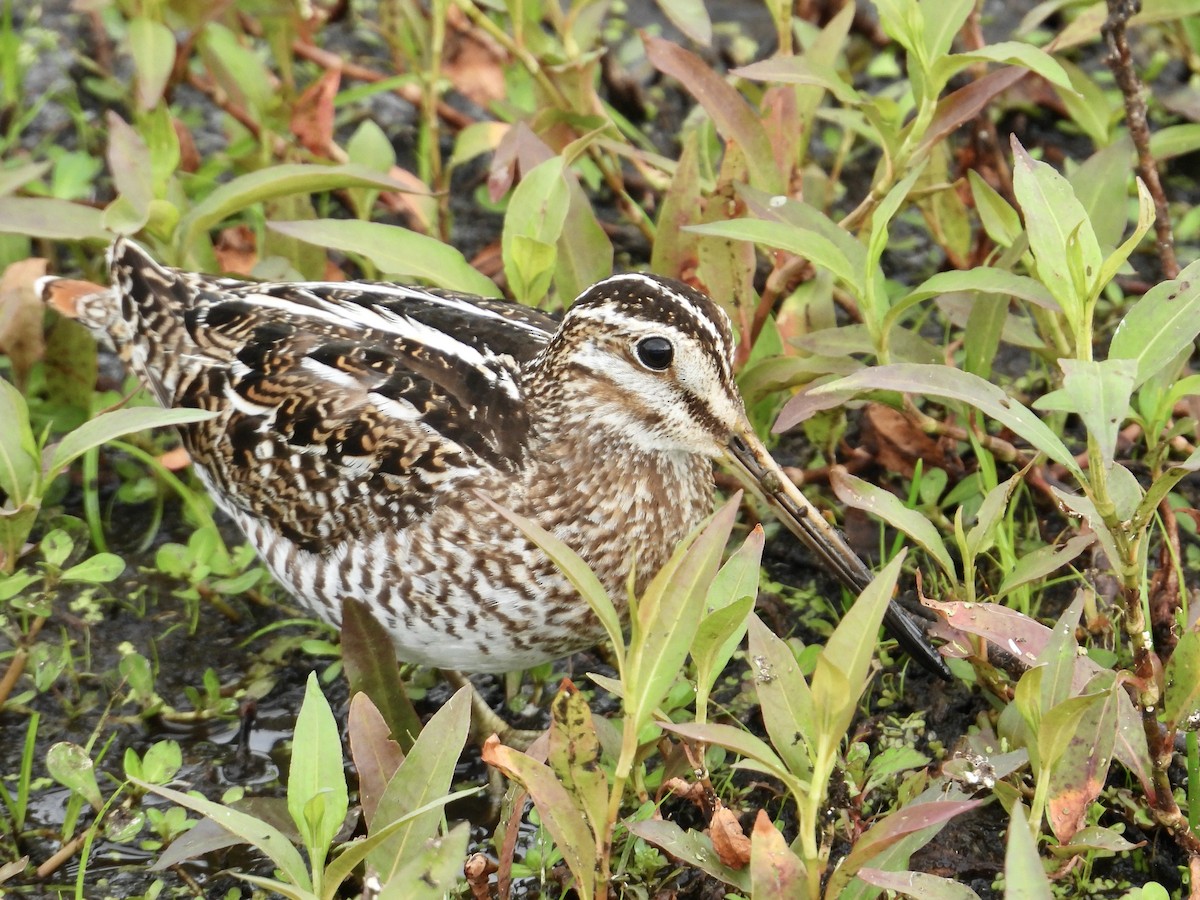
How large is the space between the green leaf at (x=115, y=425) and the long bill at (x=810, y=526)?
1.05 metres

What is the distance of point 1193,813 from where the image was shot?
2947mm

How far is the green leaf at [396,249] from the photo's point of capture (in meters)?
3.60

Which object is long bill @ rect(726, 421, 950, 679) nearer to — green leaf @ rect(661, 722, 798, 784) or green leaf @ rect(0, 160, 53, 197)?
green leaf @ rect(661, 722, 798, 784)

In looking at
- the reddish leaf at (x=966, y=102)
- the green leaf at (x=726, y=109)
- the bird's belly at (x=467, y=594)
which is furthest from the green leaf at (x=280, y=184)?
the reddish leaf at (x=966, y=102)

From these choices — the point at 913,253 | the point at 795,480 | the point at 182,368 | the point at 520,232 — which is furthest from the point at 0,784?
the point at 913,253

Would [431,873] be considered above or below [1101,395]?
below

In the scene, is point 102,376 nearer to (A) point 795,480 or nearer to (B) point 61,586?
(B) point 61,586

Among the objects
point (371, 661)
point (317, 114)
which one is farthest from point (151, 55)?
point (371, 661)

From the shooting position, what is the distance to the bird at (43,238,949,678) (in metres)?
3.21

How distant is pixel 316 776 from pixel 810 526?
120 centimetres

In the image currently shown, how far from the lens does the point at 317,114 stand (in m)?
4.37

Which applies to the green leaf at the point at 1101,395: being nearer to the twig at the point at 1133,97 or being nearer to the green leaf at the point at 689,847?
the green leaf at the point at 689,847

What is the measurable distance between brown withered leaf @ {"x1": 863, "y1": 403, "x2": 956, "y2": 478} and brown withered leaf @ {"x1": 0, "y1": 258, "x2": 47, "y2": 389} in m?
2.10

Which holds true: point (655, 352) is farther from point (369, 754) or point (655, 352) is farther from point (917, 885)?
point (917, 885)
